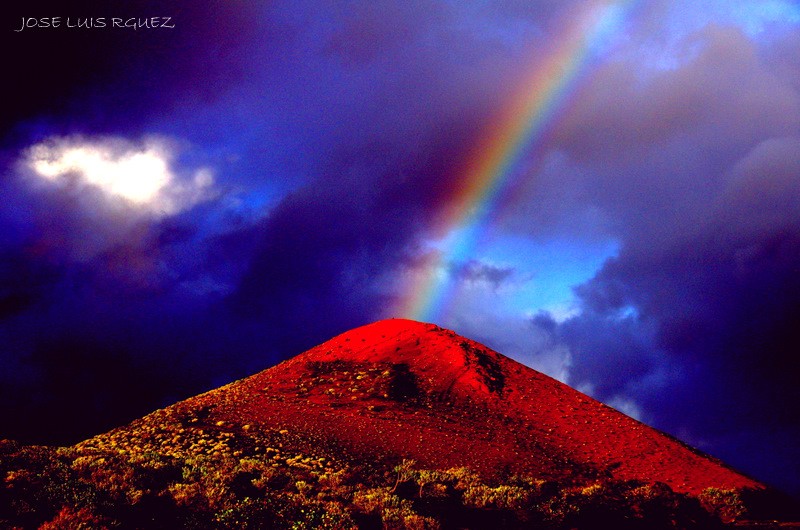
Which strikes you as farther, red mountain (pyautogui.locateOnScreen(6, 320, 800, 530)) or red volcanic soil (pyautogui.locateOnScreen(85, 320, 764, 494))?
red volcanic soil (pyautogui.locateOnScreen(85, 320, 764, 494))

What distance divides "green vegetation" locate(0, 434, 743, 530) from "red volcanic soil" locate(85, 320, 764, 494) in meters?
6.65

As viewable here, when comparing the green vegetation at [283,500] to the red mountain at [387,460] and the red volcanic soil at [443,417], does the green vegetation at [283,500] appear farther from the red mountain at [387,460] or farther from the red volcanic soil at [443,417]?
the red volcanic soil at [443,417]

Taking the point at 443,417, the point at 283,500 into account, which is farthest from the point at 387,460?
the point at 283,500

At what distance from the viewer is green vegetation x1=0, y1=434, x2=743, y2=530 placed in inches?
501

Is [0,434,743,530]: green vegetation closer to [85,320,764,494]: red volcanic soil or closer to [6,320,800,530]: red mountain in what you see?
[6,320,800,530]: red mountain

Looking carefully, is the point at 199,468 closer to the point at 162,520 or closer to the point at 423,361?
the point at 162,520

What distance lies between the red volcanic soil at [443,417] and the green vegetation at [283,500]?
6650 mm

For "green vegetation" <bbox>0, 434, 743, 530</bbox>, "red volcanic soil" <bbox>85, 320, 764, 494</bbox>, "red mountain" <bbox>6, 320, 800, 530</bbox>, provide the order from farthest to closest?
"red volcanic soil" <bbox>85, 320, 764, 494</bbox> < "red mountain" <bbox>6, 320, 800, 530</bbox> < "green vegetation" <bbox>0, 434, 743, 530</bbox>

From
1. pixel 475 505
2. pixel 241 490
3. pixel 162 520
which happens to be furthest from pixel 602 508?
pixel 162 520

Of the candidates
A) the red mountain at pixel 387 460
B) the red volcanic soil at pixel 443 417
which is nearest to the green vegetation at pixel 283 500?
the red mountain at pixel 387 460

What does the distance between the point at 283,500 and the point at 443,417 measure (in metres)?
20.1

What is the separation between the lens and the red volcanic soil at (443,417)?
27656mm

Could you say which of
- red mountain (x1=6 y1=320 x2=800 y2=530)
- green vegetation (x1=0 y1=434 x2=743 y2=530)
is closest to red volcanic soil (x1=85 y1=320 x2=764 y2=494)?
red mountain (x1=6 y1=320 x2=800 y2=530)

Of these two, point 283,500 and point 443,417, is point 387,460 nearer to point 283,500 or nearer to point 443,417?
point 443,417
